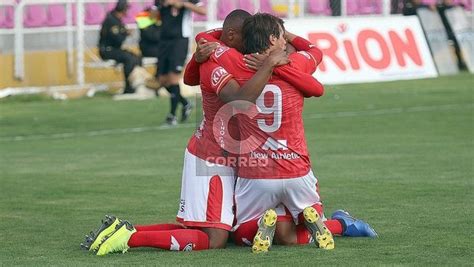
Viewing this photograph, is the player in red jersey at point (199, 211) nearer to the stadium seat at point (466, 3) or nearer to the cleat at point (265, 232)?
the cleat at point (265, 232)

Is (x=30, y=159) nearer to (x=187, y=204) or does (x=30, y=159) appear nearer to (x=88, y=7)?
(x=187, y=204)

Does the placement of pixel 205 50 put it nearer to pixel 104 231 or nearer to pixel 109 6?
pixel 104 231

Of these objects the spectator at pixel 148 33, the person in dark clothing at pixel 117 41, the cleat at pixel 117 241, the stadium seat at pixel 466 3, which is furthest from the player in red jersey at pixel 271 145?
the stadium seat at pixel 466 3

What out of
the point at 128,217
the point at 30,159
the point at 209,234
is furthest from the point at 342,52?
the point at 209,234

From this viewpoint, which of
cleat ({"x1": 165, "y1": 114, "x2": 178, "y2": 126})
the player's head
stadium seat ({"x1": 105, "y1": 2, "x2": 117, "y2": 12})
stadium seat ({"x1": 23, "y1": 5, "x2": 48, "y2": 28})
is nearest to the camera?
the player's head

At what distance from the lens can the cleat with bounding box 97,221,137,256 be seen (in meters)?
9.12

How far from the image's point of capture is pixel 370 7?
31.8 meters

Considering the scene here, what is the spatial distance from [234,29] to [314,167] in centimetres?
547

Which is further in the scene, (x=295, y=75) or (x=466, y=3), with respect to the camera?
(x=466, y=3)

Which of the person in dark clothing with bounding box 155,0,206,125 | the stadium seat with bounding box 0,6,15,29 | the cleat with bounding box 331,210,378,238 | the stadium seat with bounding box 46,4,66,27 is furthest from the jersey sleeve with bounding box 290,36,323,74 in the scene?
the stadium seat with bounding box 46,4,66,27

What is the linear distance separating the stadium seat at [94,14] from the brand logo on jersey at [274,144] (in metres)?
19.1

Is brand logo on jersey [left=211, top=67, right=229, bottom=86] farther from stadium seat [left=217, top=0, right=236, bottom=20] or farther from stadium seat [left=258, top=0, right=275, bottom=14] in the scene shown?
→ stadium seat [left=258, top=0, right=275, bottom=14]

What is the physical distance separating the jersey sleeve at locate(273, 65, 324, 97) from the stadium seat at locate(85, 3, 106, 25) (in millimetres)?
19141

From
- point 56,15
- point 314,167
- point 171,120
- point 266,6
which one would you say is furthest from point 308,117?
point 266,6
